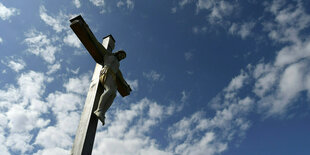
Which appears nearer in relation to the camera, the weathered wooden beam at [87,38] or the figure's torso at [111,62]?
the weathered wooden beam at [87,38]

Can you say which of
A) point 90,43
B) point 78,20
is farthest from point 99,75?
point 78,20

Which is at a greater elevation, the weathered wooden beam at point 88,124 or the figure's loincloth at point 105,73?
the figure's loincloth at point 105,73

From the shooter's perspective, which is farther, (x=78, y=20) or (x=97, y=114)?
(x=78, y=20)

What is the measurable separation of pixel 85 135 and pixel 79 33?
6.30 ft

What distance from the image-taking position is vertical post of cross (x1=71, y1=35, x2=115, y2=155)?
10.2 ft

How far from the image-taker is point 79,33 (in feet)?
14.1

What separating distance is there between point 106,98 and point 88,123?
58cm

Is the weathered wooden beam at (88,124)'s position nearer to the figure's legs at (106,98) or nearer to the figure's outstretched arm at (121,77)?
the figure's legs at (106,98)

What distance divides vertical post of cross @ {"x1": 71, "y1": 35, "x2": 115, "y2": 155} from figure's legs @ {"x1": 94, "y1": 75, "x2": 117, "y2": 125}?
0.26ft

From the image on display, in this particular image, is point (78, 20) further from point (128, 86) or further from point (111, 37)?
point (128, 86)

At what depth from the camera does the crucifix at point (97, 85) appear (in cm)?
327

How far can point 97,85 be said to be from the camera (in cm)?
403

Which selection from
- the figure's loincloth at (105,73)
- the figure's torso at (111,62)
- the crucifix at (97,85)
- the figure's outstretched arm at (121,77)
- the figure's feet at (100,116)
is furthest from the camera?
the figure's outstretched arm at (121,77)

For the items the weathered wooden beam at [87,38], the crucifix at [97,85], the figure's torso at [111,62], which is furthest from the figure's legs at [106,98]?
the weathered wooden beam at [87,38]
